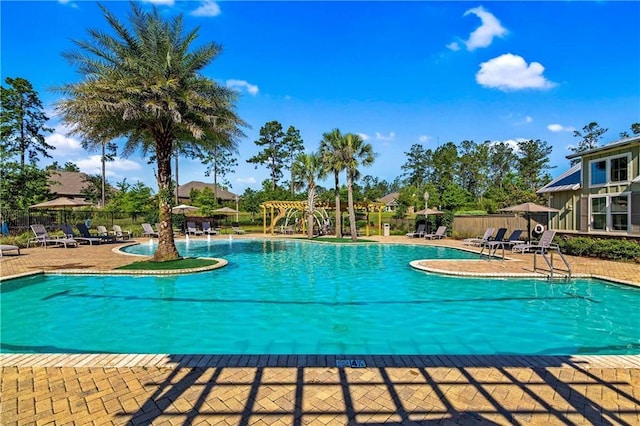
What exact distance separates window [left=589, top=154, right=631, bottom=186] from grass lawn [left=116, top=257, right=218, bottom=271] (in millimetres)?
15643

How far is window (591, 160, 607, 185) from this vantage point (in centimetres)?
1452

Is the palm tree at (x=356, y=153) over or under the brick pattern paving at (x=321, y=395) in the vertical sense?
over

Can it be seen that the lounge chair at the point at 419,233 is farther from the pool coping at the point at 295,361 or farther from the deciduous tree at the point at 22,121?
the deciduous tree at the point at 22,121

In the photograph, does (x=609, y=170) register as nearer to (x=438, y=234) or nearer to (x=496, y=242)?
(x=496, y=242)

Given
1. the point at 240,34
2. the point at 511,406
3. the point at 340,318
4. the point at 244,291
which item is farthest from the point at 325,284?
the point at 240,34

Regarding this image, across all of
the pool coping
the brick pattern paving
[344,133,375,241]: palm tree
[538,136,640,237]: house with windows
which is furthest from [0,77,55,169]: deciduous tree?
[538,136,640,237]: house with windows

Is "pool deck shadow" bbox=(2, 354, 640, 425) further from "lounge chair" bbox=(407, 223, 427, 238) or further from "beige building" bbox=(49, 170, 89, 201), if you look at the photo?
"beige building" bbox=(49, 170, 89, 201)

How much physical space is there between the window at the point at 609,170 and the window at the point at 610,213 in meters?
0.67

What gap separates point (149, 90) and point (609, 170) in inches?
678

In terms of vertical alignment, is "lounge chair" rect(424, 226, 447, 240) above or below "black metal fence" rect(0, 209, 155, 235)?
below

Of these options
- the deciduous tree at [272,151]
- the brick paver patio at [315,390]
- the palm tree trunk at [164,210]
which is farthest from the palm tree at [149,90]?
the deciduous tree at [272,151]

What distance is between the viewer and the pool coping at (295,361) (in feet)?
12.0

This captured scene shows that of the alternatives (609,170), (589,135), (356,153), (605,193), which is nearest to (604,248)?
(605,193)

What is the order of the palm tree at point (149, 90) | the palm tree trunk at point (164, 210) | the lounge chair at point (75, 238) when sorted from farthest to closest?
the lounge chair at point (75, 238) < the palm tree trunk at point (164, 210) < the palm tree at point (149, 90)
